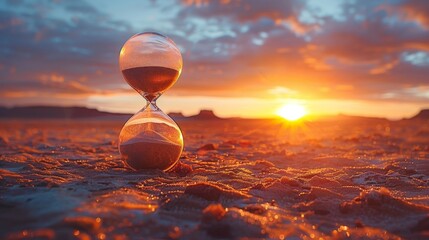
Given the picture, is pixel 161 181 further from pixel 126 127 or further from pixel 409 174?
pixel 409 174

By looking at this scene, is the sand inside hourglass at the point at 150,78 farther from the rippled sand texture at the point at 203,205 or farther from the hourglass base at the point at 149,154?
the rippled sand texture at the point at 203,205

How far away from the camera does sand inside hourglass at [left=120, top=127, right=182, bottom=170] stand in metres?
4.71

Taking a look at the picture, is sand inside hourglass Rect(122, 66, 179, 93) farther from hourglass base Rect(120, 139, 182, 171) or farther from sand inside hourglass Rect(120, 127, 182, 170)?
hourglass base Rect(120, 139, 182, 171)

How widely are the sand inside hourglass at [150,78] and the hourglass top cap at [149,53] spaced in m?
0.04

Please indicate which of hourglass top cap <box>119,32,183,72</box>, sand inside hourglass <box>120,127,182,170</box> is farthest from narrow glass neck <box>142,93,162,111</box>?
hourglass top cap <box>119,32,183,72</box>

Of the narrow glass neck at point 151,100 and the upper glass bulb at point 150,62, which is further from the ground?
the upper glass bulb at point 150,62

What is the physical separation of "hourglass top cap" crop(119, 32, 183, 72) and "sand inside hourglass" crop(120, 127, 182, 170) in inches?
32.2

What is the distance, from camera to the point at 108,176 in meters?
4.49

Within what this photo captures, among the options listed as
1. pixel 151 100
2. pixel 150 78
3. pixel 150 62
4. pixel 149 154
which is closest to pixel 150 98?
pixel 151 100

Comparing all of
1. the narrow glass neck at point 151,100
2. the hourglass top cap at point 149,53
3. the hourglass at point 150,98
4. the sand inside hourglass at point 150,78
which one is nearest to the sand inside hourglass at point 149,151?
→ the hourglass at point 150,98

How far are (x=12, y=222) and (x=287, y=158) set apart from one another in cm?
500

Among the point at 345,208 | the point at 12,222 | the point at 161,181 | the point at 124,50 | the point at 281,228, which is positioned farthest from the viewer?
the point at 124,50

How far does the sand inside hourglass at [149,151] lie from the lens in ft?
15.5

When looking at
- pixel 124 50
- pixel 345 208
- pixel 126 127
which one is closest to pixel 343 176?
pixel 345 208
